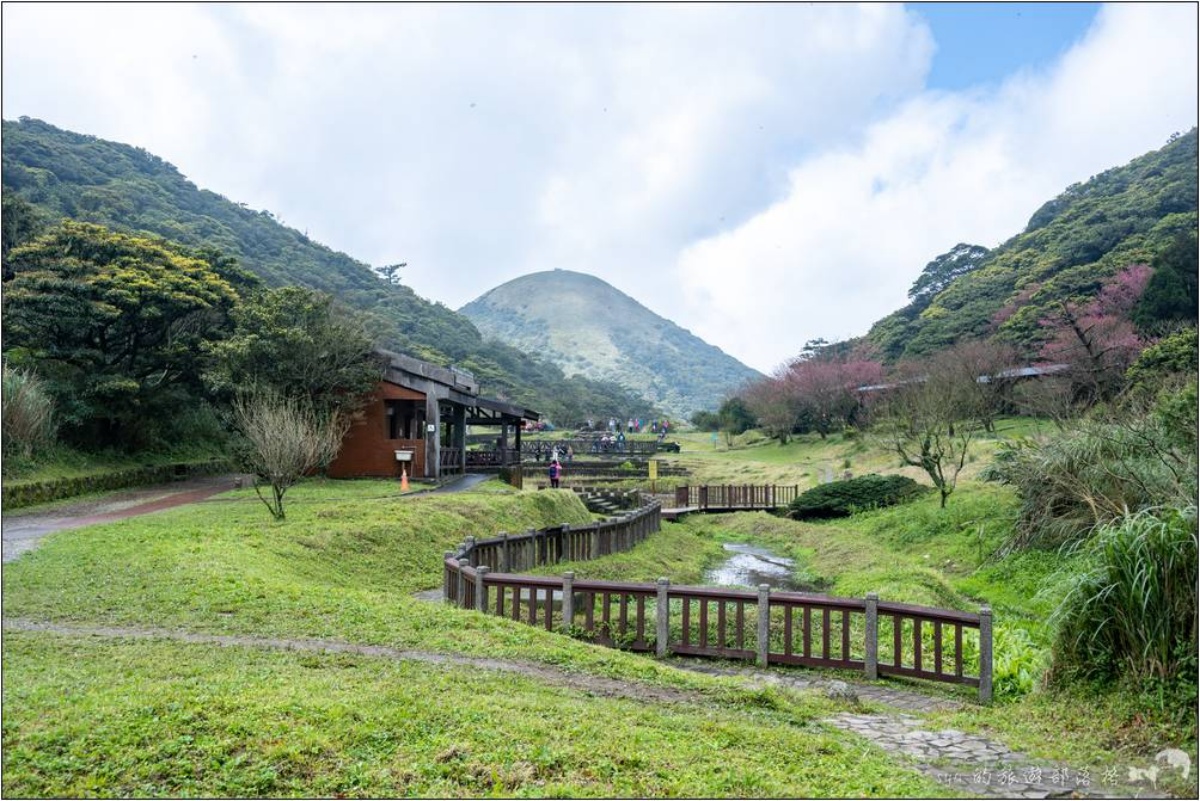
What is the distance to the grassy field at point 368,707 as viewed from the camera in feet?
13.8

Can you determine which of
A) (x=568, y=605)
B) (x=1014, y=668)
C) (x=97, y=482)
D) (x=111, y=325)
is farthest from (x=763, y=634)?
(x=111, y=325)

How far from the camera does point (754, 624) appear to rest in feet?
36.1

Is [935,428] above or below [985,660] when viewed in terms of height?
above

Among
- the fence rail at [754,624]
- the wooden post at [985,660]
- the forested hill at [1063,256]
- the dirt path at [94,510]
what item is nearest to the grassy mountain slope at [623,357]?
the forested hill at [1063,256]

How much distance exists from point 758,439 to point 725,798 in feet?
172

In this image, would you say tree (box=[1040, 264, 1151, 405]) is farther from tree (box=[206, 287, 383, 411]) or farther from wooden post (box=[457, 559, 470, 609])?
wooden post (box=[457, 559, 470, 609])

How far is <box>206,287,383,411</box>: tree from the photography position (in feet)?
79.5

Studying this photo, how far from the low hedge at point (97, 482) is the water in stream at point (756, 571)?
15.3 meters

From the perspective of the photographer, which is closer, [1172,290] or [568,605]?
[568,605]

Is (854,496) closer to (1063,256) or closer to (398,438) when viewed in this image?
(398,438)

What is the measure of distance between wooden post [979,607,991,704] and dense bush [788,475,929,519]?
736 inches

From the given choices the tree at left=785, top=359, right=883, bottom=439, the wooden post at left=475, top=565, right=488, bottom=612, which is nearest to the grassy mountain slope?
the tree at left=785, top=359, right=883, bottom=439

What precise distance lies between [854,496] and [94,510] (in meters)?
21.8

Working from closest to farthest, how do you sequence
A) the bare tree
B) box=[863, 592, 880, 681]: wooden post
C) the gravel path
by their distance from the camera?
the gravel path, box=[863, 592, 880, 681]: wooden post, the bare tree
